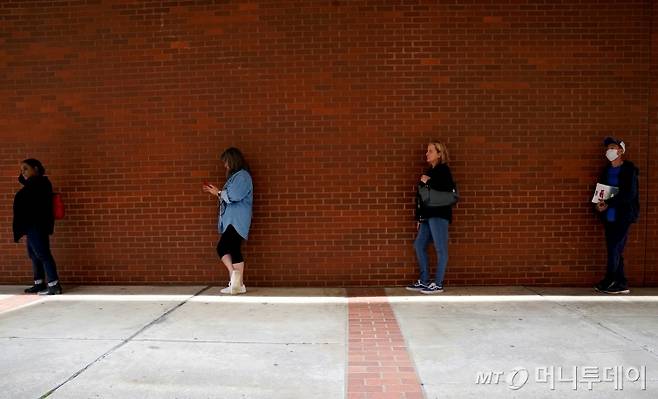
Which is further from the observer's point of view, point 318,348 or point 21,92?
point 21,92

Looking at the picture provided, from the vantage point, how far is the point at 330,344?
13.0 ft

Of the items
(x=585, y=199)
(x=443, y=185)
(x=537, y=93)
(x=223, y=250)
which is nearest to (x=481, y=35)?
(x=537, y=93)

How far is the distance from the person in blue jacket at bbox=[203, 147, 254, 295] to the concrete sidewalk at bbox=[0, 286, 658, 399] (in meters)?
0.41

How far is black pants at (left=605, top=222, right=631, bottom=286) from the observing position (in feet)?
17.9

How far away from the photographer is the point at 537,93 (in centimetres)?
577

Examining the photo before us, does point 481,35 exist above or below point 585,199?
above

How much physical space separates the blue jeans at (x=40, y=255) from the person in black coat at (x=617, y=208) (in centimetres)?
626

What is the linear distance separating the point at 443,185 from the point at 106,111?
411 cm

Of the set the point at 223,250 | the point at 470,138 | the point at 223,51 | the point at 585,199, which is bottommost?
the point at 223,250

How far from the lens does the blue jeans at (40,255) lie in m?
5.63

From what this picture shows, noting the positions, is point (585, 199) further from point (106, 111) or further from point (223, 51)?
point (106, 111)

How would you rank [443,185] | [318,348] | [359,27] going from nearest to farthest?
[318,348] < [443,185] < [359,27]

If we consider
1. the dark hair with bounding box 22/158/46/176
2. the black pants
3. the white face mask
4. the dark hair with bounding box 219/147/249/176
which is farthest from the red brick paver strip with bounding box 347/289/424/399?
the dark hair with bounding box 22/158/46/176

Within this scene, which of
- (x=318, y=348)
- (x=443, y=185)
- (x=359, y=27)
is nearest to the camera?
(x=318, y=348)
